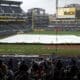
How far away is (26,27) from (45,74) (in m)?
9.64

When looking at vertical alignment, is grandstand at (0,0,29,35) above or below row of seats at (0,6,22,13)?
below

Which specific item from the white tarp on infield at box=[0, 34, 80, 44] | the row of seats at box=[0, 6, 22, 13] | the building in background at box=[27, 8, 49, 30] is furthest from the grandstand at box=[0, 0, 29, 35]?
the white tarp on infield at box=[0, 34, 80, 44]

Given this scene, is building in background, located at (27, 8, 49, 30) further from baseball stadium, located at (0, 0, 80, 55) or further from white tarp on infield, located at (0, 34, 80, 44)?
white tarp on infield, located at (0, 34, 80, 44)

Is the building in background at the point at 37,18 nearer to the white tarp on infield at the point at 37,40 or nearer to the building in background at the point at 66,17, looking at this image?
the building in background at the point at 66,17

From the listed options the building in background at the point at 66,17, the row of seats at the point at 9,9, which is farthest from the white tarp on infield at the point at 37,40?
the row of seats at the point at 9,9

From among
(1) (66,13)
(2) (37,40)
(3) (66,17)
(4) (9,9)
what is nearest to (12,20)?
(2) (37,40)

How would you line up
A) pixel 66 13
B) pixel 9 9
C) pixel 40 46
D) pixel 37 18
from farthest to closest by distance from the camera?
pixel 9 9 → pixel 66 13 → pixel 37 18 → pixel 40 46

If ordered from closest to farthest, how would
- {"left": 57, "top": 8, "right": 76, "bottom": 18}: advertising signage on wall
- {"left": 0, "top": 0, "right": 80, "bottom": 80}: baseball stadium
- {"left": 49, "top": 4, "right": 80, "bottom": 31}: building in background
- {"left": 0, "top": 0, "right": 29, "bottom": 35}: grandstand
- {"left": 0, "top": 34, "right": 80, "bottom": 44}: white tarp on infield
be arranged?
{"left": 0, "top": 0, "right": 80, "bottom": 80}: baseball stadium → {"left": 0, "top": 34, "right": 80, "bottom": 44}: white tarp on infield → {"left": 0, "top": 0, "right": 29, "bottom": 35}: grandstand → {"left": 49, "top": 4, "right": 80, "bottom": 31}: building in background → {"left": 57, "top": 8, "right": 76, "bottom": 18}: advertising signage on wall

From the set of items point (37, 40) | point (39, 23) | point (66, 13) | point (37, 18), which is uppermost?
point (66, 13)

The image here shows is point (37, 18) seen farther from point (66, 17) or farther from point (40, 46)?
point (40, 46)

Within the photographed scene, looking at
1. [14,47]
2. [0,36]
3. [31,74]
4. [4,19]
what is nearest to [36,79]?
[31,74]

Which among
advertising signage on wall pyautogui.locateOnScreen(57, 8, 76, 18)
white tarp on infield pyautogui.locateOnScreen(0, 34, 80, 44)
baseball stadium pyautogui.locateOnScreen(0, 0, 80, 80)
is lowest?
white tarp on infield pyautogui.locateOnScreen(0, 34, 80, 44)

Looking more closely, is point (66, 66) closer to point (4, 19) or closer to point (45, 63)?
point (45, 63)

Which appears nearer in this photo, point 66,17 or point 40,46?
point 40,46
